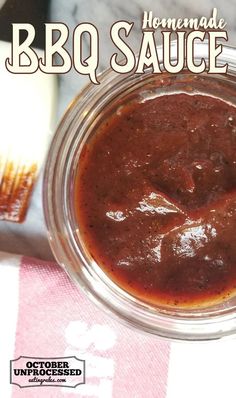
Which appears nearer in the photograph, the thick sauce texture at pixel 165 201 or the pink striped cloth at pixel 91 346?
the thick sauce texture at pixel 165 201

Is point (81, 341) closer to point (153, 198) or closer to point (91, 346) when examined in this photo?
point (91, 346)

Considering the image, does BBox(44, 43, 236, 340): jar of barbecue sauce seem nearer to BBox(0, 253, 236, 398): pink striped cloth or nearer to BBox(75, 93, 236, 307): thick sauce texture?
BBox(75, 93, 236, 307): thick sauce texture

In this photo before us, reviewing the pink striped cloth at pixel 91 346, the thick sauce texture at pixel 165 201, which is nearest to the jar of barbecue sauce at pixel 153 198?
the thick sauce texture at pixel 165 201

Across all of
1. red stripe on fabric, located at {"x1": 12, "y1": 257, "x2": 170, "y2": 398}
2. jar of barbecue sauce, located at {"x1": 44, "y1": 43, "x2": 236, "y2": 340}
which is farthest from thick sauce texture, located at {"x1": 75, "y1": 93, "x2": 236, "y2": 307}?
red stripe on fabric, located at {"x1": 12, "y1": 257, "x2": 170, "y2": 398}

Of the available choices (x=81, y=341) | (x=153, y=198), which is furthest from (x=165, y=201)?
(x=81, y=341)

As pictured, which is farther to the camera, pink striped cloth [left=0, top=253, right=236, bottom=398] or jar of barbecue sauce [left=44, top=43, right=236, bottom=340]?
pink striped cloth [left=0, top=253, right=236, bottom=398]

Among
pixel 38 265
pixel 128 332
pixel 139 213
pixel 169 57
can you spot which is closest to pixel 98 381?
pixel 128 332

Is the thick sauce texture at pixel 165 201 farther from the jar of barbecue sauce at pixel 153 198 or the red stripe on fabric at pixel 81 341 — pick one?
the red stripe on fabric at pixel 81 341
